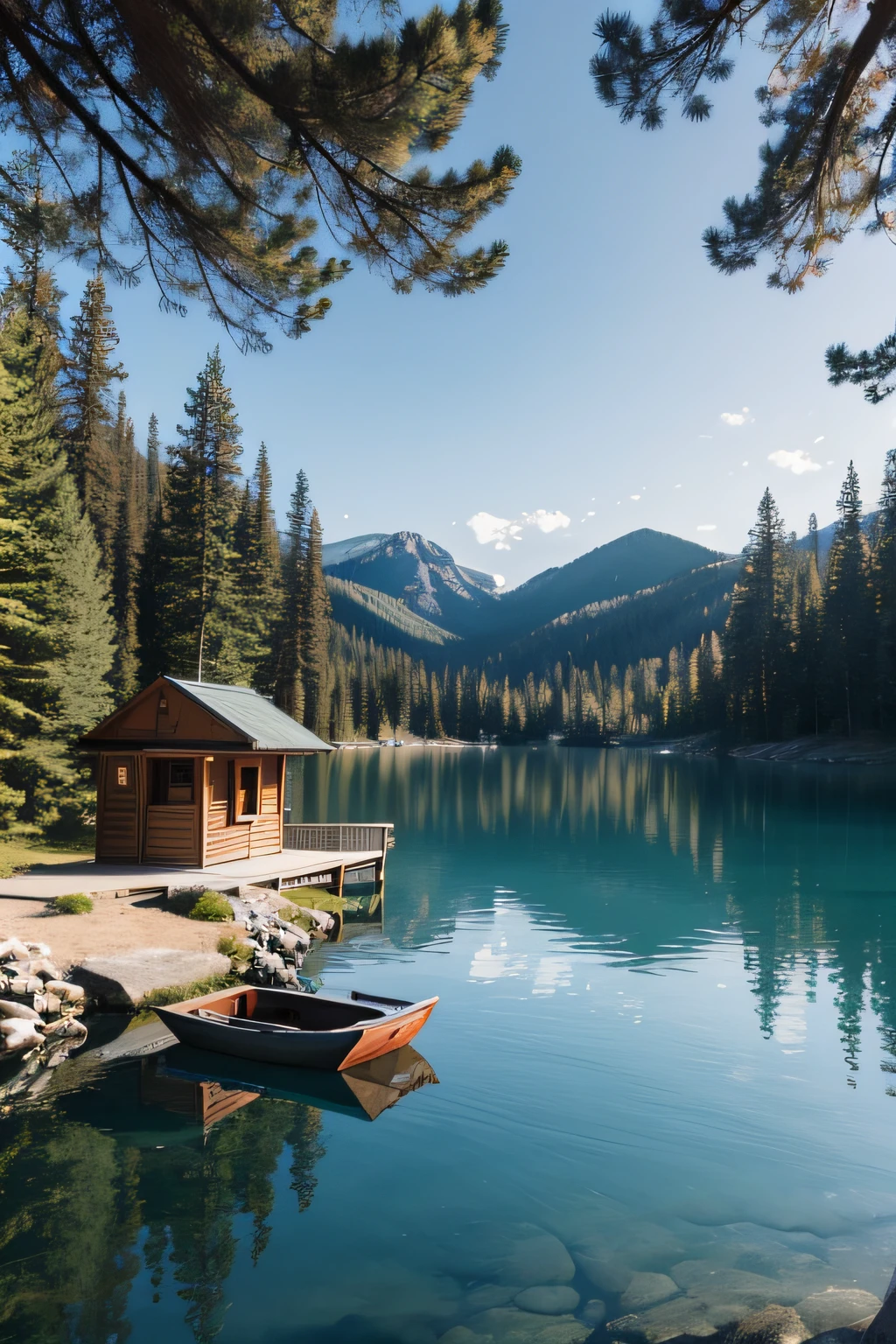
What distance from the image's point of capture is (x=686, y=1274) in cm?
706

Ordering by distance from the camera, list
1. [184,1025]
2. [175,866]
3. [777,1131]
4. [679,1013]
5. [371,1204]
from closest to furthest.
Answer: [371,1204] → [777,1131] → [184,1025] → [679,1013] → [175,866]

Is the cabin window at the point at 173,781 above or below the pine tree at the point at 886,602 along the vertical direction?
below

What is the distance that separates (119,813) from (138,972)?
355 inches

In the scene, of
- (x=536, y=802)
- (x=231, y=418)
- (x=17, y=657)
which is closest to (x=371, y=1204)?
(x=17, y=657)

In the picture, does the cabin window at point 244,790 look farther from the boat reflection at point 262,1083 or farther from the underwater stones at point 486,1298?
the underwater stones at point 486,1298

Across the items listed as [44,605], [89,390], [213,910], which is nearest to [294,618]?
[89,390]

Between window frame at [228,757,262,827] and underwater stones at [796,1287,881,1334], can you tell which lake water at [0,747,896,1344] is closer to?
underwater stones at [796,1287,881,1334]

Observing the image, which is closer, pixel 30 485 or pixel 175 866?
pixel 175 866

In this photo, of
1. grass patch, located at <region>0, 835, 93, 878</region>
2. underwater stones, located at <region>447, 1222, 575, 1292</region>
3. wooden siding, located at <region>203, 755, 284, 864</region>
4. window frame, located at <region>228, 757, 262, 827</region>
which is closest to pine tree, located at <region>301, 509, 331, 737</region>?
grass patch, located at <region>0, 835, 93, 878</region>

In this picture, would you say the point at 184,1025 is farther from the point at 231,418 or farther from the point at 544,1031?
the point at 231,418

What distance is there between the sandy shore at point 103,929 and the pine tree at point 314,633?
47970 millimetres

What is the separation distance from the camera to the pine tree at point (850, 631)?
7544cm

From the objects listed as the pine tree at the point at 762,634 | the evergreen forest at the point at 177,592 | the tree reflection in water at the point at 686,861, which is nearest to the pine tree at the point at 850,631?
the evergreen forest at the point at 177,592

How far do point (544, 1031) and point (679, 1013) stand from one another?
269 centimetres
